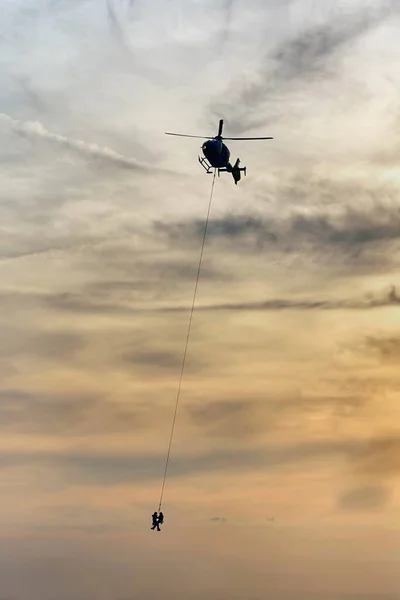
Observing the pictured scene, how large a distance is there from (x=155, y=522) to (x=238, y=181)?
5721 cm

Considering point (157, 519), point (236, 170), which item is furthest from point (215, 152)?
point (157, 519)

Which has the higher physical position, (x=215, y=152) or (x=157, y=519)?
(x=215, y=152)

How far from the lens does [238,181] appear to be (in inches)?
4783

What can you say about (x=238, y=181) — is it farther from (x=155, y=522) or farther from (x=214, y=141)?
(x=155, y=522)

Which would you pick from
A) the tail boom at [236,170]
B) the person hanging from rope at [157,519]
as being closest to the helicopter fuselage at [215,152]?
the tail boom at [236,170]

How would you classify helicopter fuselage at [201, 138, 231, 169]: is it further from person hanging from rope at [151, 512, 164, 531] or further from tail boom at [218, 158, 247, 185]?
person hanging from rope at [151, 512, 164, 531]

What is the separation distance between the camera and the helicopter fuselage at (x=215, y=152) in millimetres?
113500

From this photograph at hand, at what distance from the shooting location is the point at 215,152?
11362 centimetres

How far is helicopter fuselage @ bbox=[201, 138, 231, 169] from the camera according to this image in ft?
372

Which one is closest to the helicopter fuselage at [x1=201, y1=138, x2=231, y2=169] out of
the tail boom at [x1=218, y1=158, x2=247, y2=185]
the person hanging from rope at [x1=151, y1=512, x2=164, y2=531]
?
the tail boom at [x1=218, y1=158, x2=247, y2=185]

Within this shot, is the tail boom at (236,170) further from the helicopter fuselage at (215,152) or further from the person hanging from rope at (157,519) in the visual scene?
the person hanging from rope at (157,519)

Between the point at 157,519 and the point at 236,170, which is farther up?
the point at 236,170

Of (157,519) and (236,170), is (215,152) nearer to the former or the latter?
(236,170)

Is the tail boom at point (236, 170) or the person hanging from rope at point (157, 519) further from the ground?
the tail boom at point (236, 170)
